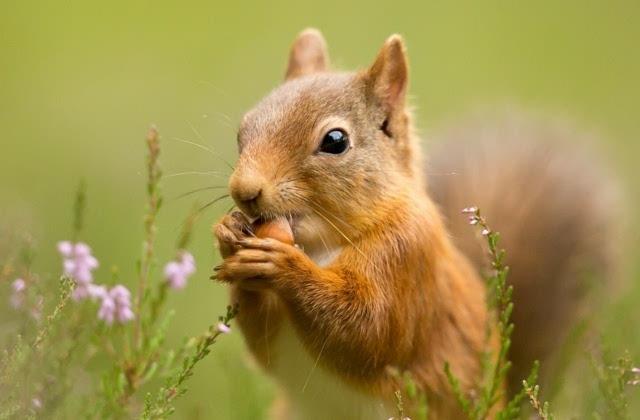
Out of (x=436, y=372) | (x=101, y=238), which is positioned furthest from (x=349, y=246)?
(x=101, y=238)

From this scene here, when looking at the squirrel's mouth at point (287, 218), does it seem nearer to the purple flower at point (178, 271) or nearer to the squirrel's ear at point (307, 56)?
the purple flower at point (178, 271)

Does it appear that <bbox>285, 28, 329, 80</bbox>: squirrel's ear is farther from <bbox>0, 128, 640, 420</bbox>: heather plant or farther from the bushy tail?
<bbox>0, 128, 640, 420</bbox>: heather plant

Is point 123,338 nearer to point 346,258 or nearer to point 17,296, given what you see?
point 17,296

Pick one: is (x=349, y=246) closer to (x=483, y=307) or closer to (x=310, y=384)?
(x=310, y=384)

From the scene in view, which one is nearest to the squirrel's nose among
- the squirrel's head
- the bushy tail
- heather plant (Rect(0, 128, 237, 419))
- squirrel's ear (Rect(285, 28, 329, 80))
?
the squirrel's head

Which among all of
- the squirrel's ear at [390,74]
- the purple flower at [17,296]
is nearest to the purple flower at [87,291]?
the purple flower at [17,296]

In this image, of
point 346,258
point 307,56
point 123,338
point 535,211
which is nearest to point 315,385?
point 346,258
